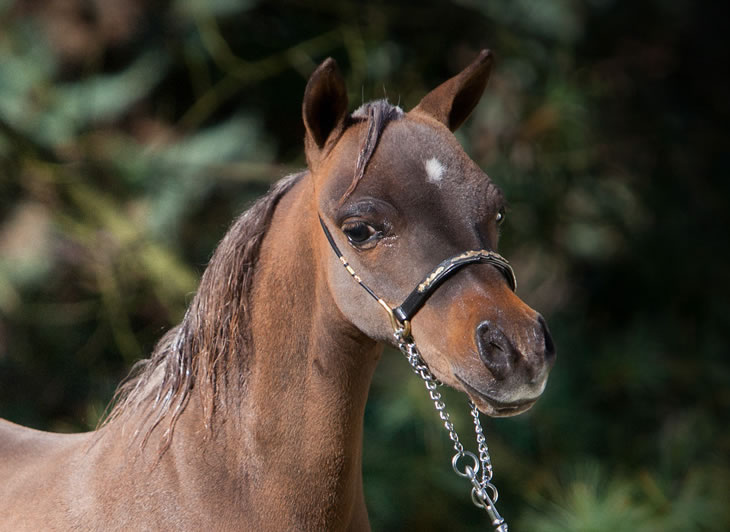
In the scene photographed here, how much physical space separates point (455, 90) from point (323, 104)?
0.30 metres

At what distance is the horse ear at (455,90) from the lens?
5.32ft

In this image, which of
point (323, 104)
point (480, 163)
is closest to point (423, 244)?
point (323, 104)

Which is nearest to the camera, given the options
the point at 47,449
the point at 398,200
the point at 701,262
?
the point at 398,200

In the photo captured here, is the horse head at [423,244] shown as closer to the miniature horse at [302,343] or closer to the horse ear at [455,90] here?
the miniature horse at [302,343]

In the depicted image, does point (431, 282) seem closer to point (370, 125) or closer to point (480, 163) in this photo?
point (370, 125)

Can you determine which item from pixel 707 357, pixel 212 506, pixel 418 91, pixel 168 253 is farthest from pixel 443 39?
pixel 212 506

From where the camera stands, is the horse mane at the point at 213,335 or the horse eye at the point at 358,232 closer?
the horse eye at the point at 358,232

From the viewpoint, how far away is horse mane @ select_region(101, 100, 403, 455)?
1.51 m

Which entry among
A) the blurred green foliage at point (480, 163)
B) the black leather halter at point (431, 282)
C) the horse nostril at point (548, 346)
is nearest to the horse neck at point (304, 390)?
the black leather halter at point (431, 282)

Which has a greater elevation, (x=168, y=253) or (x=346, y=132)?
(x=346, y=132)

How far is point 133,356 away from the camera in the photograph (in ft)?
12.7

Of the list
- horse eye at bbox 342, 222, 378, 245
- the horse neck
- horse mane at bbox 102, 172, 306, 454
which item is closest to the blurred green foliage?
horse mane at bbox 102, 172, 306, 454

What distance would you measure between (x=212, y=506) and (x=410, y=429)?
2713mm

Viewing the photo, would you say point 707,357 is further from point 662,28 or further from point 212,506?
point 212,506
